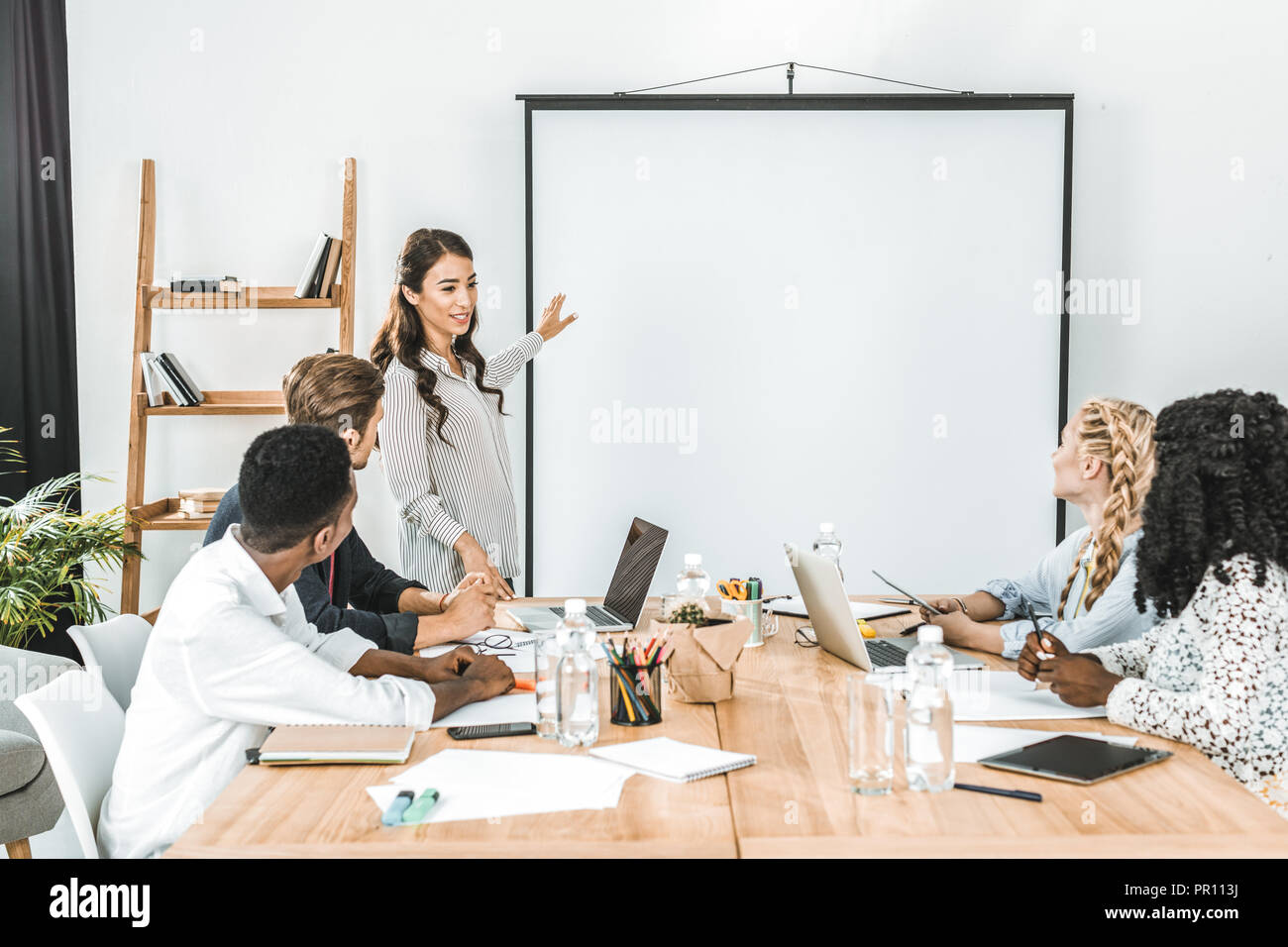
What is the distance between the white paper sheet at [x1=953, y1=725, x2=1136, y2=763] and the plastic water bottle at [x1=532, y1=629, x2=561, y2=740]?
572 mm

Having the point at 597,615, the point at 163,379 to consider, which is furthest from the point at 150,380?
the point at 597,615

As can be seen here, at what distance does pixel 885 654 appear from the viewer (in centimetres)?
203

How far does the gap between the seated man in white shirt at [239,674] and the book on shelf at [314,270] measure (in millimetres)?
2028

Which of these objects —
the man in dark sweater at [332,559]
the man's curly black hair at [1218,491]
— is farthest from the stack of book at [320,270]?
the man's curly black hair at [1218,491]

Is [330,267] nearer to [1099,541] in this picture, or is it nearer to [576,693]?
[576,693]

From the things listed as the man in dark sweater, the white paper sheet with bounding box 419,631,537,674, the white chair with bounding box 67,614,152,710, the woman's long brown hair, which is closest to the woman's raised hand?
the woman's long brown hair

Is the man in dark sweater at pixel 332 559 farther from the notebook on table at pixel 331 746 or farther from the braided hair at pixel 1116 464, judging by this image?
the braided hair at pixel 1116 464

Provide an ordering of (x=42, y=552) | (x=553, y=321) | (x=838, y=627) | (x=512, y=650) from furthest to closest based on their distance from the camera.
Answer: (x=553, y=321), (x=42, y=552), (x=512, y=650), (x=838, y=627)

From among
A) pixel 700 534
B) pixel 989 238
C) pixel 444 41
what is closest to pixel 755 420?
pixel 700 534

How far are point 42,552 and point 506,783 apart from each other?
241 cm

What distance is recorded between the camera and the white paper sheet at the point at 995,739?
145 cm

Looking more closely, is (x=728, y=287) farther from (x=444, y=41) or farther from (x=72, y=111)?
(x=72, y=111)

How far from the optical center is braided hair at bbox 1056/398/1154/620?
84.2 inches
